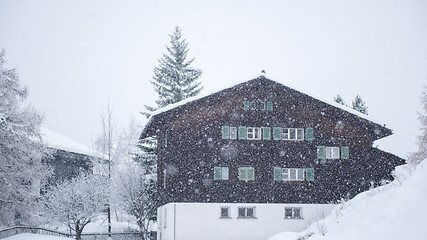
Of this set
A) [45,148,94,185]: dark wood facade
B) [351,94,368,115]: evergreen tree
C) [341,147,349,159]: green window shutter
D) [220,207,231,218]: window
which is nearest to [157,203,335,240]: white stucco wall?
[220,207,231,218]: window

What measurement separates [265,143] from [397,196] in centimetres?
1751

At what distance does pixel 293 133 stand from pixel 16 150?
1551 cm

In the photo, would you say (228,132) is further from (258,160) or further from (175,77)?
(175,77)

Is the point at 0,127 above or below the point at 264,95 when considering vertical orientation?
below

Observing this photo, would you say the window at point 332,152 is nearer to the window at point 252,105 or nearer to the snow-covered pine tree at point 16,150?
the window at point 252,105

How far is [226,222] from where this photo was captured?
2819 centimetres

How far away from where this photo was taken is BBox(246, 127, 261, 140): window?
98.3ft

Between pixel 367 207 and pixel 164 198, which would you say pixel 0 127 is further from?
pixel 367 207

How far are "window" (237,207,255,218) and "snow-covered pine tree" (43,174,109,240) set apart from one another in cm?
942

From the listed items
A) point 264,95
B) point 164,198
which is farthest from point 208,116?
point 164,198

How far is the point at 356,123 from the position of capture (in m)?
31.1

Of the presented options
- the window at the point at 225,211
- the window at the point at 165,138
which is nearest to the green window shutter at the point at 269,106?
the window at the point at 165,138

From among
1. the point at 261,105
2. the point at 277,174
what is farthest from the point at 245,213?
the point at 261,105

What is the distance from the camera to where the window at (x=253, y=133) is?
2996cm
